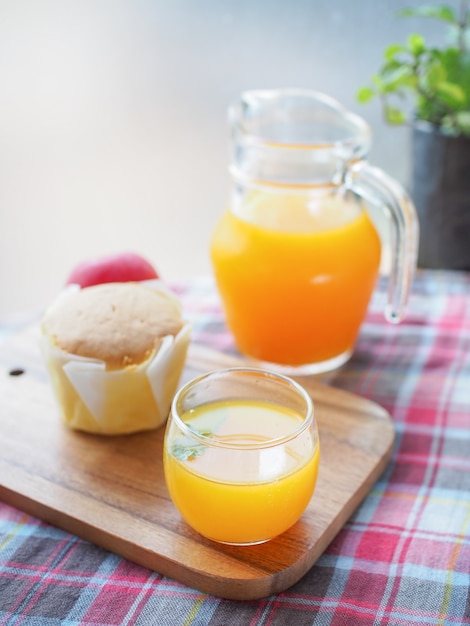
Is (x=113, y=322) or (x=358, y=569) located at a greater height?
(x=113, y=322)

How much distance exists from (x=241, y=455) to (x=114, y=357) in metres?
0.27

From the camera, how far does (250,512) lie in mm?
812

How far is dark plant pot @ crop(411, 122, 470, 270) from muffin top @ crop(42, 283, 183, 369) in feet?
2.17

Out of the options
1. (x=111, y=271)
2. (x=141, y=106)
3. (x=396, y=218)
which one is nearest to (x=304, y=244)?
(x=396, y=218)

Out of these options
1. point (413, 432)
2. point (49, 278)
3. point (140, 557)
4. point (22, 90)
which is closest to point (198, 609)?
point (140, 557)

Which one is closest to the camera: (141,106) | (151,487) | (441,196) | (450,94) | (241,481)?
(241,481)

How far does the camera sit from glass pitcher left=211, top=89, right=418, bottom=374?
115cm

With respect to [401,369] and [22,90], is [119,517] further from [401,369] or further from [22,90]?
[22,90]

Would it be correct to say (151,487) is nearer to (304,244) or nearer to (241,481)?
(241,481)

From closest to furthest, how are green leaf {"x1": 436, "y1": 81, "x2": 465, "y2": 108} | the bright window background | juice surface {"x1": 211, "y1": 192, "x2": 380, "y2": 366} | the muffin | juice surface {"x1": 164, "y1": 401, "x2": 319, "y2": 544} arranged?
juice surface {"x1": 164, "y1": 401, "x2": 319, "y2": 544} → the muffin → juice surface {"x1": 211, "y1": 192, "x2": 380, "y2": 366} → green leaf {"x1": 436, "y1": 81, "x2": 465, "y2": 108} → the bright window background

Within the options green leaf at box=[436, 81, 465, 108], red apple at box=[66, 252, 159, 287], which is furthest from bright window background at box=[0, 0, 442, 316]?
red apple at box=[66, 252, 159, 287]

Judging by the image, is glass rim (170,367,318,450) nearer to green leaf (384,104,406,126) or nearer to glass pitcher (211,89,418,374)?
glass pitcher (211,89,418,374)

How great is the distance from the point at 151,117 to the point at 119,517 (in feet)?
3.59

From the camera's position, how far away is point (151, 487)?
3.15 ft
